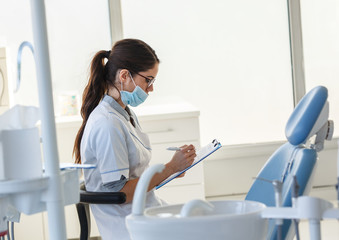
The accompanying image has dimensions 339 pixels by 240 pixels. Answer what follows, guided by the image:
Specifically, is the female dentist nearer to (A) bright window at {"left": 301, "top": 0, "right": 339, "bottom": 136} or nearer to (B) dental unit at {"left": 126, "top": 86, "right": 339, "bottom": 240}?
(B) dental unit at {"left": 126, "top": 86, "right": 339, "bottom": 240}

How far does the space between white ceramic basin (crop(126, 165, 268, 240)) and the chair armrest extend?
0.69 m

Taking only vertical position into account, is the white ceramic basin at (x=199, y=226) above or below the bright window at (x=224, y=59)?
below

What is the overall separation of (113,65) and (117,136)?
1.10ft

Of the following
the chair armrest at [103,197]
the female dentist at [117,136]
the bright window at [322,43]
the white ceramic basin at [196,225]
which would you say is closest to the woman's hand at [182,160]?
the female dentist at [117,136]

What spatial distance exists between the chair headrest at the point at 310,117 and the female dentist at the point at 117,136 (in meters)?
0.62

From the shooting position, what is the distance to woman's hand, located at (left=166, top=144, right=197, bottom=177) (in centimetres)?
237

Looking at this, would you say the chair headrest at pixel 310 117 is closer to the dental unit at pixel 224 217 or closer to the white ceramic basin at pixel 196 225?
the dental unit at pixel 224 217

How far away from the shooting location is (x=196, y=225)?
1.39 metres

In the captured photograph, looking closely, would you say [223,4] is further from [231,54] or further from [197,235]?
[197,235]

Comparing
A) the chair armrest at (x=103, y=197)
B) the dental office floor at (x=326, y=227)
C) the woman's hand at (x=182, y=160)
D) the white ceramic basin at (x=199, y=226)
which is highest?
the woman's hand at (x=182, y=160)

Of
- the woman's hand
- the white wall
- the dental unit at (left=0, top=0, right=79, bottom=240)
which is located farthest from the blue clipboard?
the white wall

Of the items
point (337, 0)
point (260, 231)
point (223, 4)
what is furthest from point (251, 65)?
point (260, 231)

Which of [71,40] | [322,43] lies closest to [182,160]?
[71,40]

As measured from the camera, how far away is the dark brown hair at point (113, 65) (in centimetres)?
242
